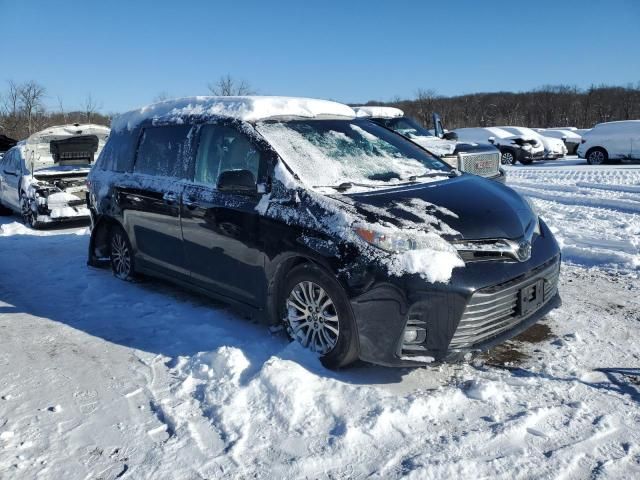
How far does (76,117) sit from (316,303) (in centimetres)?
4182

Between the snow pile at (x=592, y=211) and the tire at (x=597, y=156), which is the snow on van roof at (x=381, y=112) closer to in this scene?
the snow pile at (x=592, y=211)

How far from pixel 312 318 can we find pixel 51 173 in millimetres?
7664

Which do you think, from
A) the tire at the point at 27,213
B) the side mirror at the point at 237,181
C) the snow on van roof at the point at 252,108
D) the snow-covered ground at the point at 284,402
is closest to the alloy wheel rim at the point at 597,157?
the snow-covered ground at the point at 284,402

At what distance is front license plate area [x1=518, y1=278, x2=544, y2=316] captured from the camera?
3.65 meters

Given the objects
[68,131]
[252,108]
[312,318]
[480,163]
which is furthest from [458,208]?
[68,131]

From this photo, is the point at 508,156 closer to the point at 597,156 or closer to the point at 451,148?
the point at 597,156

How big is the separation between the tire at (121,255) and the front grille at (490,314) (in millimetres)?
3651

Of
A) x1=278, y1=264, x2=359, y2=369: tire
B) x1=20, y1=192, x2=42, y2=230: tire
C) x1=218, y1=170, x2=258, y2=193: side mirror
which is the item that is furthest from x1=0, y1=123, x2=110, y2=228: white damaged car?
x1=278, y1=264, x2=359, y2=369: tire

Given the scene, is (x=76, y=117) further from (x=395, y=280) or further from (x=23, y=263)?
(x=395, y=280)

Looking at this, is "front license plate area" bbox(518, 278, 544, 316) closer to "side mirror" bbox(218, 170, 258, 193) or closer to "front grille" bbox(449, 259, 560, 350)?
"front grille" bbox(449, 259, 560, 350)

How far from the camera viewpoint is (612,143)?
1919 cm

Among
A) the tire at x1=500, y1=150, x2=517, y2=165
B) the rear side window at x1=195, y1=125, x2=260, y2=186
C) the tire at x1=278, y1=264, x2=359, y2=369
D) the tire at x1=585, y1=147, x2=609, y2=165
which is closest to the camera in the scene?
the tire at x1=278, y1=264, x2=359, y2=369

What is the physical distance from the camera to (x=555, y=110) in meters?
52.9

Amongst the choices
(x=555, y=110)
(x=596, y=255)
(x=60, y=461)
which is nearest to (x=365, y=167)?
(x=60, y=461)
